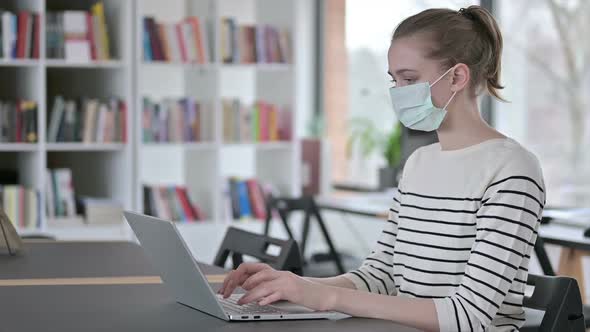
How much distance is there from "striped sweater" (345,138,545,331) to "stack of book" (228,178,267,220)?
3.42 meters

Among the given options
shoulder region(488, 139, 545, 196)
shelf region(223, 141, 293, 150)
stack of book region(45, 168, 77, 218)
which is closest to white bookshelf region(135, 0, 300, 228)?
shelf region(223, 141, 293, 150)

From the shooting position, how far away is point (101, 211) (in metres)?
5.04

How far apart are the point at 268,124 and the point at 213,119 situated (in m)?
0.34

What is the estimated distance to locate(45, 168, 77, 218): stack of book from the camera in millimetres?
4969

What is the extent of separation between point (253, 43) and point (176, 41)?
462 millimetres

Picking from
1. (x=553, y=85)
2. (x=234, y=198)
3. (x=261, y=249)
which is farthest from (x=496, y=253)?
(x=234, y=198)

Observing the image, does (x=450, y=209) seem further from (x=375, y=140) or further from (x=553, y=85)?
(x=375, y=140)

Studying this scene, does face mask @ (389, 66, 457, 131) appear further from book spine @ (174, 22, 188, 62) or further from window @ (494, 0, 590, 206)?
book spine @ (174, 22, 188, 62)

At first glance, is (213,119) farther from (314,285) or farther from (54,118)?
(314,285)

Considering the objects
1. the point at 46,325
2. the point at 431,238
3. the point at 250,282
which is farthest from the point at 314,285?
the point at 46,325

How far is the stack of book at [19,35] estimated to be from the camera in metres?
4.84

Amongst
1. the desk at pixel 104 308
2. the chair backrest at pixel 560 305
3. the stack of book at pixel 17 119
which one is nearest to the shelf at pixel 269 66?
the stack of book at pixel 17 119

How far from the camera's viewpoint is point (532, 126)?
5121mm

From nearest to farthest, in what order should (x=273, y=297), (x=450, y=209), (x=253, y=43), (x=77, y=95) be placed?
1. (x=273, y=297)
2. (x=450, y=209)
3. (x=77, y=95)
4. (x=253, y=43)
